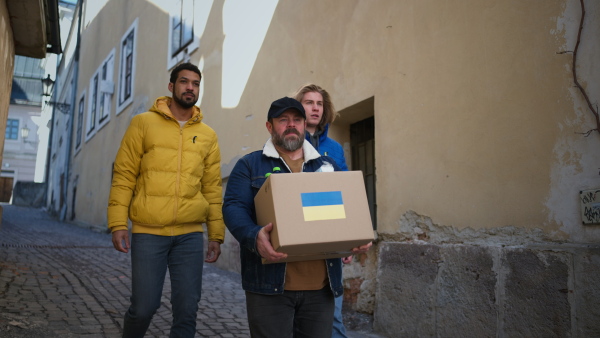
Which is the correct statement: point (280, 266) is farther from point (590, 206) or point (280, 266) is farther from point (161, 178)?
point (590, 206)

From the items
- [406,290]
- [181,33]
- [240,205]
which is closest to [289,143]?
[240,205]

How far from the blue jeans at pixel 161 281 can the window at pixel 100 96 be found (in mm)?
12820

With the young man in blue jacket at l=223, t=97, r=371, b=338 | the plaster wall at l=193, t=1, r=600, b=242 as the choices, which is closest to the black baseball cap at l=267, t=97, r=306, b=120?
the young man in blue jacket at l=223, t=97, r=371, b=338

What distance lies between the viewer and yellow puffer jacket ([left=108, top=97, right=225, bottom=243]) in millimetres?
2732

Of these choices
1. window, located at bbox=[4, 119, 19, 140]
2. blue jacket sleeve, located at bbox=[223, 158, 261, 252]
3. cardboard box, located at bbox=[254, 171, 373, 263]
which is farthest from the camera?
window, located at bbox=[4, 119, 19, 140]

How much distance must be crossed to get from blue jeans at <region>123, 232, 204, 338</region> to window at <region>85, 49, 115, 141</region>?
12820mm

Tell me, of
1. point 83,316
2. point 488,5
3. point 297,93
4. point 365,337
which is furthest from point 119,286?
point 488,5

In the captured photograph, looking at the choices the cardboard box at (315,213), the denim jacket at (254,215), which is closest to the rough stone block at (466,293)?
the denim jacket at (254,215)

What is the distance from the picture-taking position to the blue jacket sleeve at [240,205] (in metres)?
2.03

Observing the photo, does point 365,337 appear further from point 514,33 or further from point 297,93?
point 514,33

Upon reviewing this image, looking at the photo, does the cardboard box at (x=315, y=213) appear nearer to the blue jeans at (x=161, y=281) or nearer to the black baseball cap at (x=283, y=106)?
the black baseball cap at (x=283, y=106)

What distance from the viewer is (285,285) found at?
2.09 meters

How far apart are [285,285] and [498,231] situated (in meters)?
1.82

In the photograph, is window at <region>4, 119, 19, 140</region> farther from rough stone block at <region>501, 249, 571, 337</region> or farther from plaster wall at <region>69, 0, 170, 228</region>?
rough stone block at <region>501, 249, 571, 337</region>
